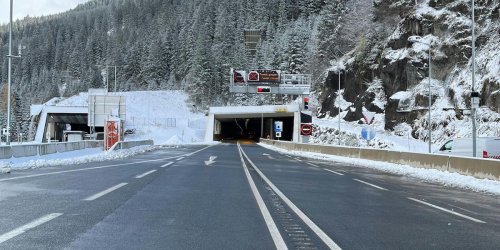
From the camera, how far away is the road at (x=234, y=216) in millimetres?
6277

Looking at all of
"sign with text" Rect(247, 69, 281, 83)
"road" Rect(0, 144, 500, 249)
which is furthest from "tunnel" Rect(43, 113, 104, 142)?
"road" Rect(0, 144, 500, 249)

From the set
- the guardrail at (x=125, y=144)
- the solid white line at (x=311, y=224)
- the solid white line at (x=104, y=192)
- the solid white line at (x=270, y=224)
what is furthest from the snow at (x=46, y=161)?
the solid white line at (x=311, y=224)

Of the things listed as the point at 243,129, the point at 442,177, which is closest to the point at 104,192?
the point at 442,177

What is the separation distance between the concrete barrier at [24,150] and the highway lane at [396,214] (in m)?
12.9

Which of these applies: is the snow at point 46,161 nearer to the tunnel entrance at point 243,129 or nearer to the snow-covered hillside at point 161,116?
the snow-covered hillside at point 161,116

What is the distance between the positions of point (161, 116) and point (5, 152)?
89380 millimetres

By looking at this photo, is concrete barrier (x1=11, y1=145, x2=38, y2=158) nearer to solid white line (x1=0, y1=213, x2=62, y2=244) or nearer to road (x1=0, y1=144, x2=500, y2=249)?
road (x1=0, y1=144, x2=500, y2=249)

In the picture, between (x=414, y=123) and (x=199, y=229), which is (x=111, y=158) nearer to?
(x=199, y=229)

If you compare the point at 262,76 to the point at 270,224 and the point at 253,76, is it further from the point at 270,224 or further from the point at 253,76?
the point at 270,224

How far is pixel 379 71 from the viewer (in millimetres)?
68125

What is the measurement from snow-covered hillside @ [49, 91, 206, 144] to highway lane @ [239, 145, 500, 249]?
67.4 meters

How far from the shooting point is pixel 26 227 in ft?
22.3

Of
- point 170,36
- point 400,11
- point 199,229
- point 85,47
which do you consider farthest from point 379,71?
point 85,47

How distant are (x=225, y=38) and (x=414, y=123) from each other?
95.3 m
